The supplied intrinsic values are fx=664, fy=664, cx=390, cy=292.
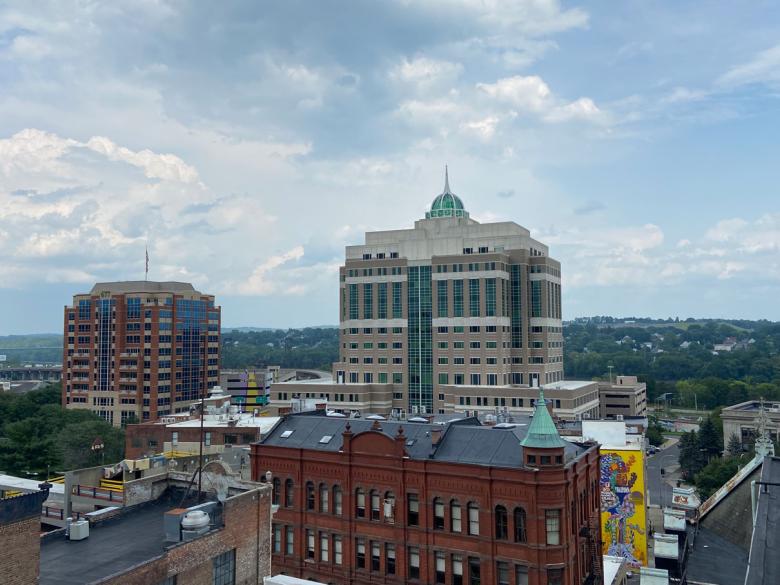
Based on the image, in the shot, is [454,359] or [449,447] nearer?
[449,447]

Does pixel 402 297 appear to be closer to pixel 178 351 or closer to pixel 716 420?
pixel 178 351

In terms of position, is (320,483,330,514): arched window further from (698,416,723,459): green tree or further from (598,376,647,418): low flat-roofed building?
(598,376,647,418): low flat-roofed building

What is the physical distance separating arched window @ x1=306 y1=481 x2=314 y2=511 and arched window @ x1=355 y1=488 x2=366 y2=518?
4.42m

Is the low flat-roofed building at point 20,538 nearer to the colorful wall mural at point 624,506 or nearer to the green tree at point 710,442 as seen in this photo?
the colorful wall mural at point 624,506

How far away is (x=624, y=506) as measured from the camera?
228 ft

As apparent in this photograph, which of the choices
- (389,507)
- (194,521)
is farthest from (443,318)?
(194,521)

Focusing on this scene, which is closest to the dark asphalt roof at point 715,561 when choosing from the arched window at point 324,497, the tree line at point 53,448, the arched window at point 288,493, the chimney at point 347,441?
the chimney at point 347,441

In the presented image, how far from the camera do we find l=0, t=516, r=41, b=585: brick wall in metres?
21.2

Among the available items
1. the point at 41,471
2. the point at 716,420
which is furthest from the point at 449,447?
the point at 716,420

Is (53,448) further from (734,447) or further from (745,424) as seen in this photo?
(745,424)

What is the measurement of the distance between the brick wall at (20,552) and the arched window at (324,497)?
106 feet

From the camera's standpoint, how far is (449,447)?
49.8 meters

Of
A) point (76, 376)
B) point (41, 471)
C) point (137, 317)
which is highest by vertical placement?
Answer: point (137, 317)

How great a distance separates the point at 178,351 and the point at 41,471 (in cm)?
6843
